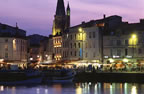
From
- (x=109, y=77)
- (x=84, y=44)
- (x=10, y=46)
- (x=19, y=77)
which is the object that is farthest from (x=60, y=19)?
(x=109, y=77)

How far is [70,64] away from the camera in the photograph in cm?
7825

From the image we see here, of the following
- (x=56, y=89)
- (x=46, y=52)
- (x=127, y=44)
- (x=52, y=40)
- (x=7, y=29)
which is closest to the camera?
(x=56, y=89)

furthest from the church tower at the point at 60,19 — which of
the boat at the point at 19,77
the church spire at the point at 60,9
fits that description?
the boat at the point at 19,77

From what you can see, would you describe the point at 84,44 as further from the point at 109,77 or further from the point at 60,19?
the point at 60,19

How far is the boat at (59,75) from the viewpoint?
72.2m

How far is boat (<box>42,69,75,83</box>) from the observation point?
72250 millimetres

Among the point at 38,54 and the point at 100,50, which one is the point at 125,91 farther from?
the point at 38,54

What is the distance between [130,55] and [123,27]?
23.5 feet

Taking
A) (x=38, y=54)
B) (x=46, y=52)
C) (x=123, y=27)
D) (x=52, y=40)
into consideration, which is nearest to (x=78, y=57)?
(x=123, y=27)

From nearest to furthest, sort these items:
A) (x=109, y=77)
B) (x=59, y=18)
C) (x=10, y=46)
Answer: (x=109, y=77), (x=10, y=46), (x=59, y=18)

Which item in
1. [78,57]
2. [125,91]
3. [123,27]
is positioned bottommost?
[125,91]

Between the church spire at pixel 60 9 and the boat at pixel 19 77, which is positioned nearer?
the boat at pixel 19 77

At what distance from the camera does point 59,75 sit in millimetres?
73312

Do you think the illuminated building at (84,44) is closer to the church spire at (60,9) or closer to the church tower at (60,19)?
the church tower at (60,19)
